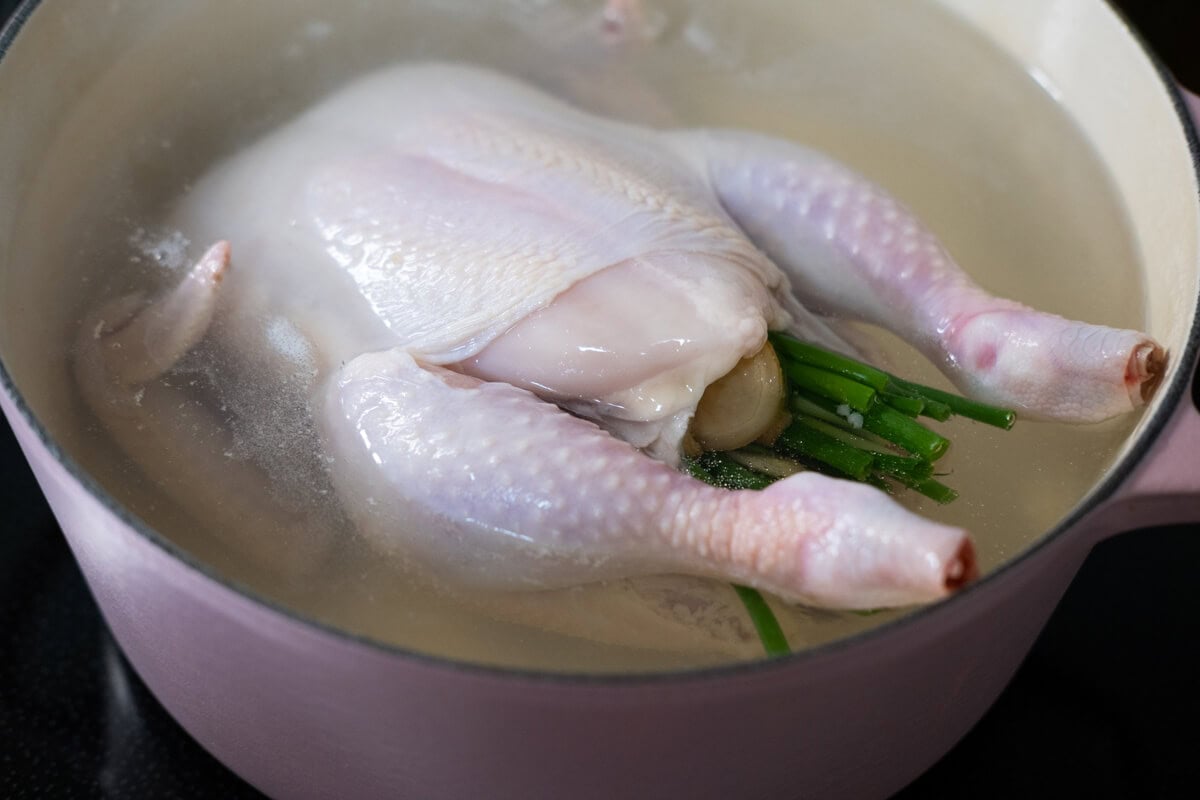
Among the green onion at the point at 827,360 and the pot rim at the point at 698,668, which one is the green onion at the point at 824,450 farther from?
the pot rim at the point at 698,668

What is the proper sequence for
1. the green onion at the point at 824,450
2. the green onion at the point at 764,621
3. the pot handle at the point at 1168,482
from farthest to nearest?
1. the green onion at the point at 824,450
2. the green onion at the point at 764,621
3. the pot handle at the point at 1168,482

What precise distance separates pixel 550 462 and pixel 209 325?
385 millimetres

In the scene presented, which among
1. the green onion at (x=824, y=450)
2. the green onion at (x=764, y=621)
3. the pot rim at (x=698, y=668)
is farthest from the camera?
the green onion at (x=824, y=450)

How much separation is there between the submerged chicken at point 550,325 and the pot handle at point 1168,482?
14cm

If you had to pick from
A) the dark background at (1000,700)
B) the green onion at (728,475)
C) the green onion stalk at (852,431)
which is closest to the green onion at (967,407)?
the green onion stalk at (852,431)

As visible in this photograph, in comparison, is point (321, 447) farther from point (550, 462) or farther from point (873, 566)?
point (873, 566)

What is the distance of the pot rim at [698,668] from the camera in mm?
604

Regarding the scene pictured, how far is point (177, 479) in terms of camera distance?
3.23 ft

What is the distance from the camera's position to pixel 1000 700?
42.8 inches

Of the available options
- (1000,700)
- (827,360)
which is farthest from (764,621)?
(1000,700)

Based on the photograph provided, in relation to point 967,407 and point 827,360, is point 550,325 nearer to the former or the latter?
point 827,360

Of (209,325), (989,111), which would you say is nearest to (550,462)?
(209,325)

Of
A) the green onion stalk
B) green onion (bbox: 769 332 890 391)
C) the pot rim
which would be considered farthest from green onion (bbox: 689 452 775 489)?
the pot rim

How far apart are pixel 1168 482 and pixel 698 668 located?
1.14ft
